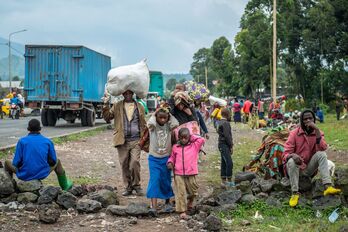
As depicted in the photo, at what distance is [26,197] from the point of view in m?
6.81

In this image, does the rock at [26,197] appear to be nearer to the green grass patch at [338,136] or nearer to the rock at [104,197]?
the rock at [104,197]

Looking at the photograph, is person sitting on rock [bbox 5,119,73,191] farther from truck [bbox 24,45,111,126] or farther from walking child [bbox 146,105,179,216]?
truck [bbox 24,45,111,126]

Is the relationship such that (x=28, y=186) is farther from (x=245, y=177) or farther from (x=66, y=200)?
(x=245, y=177)

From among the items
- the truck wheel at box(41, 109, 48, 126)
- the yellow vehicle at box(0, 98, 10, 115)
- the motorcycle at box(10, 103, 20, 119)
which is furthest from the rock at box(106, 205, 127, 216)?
the yellow vehicle at box(0, 98, 10, 115)

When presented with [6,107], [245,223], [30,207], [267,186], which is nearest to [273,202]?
[267,186]

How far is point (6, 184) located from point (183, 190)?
246cm

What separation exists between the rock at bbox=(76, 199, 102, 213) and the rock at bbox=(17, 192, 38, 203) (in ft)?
2.12

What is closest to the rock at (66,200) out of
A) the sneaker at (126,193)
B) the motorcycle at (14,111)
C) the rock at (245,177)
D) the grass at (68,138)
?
the sneaker at (126,193)

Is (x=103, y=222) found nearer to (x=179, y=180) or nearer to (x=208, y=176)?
(x=179, y=180)

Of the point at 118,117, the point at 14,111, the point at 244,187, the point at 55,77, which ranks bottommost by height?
the point at 244,187

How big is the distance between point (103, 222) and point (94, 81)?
59.5 feet

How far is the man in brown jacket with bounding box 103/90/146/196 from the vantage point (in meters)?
7.91

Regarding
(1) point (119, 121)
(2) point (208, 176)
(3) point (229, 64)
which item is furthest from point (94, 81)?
(3) point (229, 64)

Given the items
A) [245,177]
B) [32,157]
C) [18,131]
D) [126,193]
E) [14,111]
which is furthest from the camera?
[14,111]
